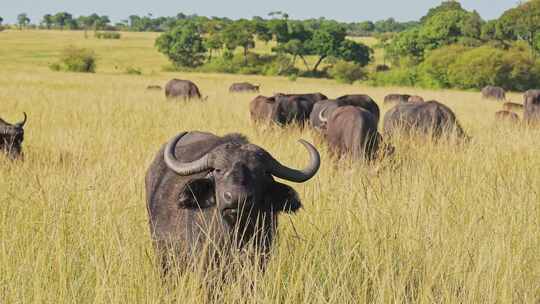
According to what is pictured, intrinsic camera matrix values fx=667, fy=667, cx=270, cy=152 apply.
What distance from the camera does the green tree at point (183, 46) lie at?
3740 inches

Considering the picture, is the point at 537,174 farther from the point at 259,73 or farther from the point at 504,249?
the point at 259,73

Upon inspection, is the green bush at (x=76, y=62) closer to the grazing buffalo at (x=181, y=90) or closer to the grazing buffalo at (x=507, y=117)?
the grazing buffalo at (x=181, y=90)

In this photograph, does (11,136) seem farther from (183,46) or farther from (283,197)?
(183,46)

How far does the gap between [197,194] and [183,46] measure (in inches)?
3686

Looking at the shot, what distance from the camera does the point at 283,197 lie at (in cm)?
433

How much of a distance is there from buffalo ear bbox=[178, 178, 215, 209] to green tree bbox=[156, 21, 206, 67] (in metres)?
89.7

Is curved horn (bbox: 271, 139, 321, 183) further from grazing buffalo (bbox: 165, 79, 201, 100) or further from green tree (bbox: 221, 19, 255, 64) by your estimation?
green tree (bbox: 221, 19, 255, 64)

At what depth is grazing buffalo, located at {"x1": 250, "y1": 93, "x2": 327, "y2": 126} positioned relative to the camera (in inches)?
701

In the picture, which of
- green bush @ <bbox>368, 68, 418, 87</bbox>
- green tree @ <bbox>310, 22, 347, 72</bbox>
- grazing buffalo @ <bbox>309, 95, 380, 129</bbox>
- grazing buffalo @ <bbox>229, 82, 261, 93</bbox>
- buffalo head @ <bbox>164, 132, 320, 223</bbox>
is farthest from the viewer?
green tree @ <bbox>310, 22, 347, 72</bbox>

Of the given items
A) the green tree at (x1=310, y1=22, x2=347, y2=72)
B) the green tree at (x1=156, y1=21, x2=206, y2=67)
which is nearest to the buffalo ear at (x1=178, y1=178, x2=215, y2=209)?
the green tree at (x1=310, y1=22, x2=347, y2=72)

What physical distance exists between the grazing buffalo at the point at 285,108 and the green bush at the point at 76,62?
54.5 meters

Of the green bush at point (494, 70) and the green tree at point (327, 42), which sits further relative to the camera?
the green tree at point (327, 42)

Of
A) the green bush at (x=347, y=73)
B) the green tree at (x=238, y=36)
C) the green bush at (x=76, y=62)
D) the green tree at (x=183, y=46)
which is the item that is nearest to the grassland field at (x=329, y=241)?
the green bush at (x=76, y=62)

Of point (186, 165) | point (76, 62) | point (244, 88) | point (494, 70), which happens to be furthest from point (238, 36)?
point (186, 165)
